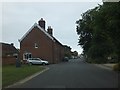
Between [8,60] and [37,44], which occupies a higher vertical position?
[37,44]

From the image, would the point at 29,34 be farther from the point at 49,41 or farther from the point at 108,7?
the point at 108,7

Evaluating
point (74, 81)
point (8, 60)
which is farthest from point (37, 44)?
point (74, 81)

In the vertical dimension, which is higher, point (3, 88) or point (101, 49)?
point (101, 49)

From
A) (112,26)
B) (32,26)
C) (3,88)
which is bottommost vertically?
(3,88)

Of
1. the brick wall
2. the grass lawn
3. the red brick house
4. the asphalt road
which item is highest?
the red brick house

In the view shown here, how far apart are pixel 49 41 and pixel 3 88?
A: 56.0 m

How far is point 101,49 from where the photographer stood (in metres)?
71.1

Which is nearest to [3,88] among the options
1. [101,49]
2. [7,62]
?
[7,62]

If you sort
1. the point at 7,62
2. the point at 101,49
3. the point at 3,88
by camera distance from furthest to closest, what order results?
the point at 101,49 < the point at 7,62 < the point at 3,88

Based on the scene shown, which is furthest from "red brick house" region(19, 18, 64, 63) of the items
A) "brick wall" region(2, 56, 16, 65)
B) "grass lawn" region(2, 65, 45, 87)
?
"grass lawn" region(2, 65, 45, 87)

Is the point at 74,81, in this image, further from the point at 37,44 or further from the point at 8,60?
the point at 37,44

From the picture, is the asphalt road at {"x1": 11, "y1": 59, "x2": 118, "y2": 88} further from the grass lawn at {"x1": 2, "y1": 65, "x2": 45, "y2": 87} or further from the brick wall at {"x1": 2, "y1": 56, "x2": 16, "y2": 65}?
the brick wall at {"x1": 2, "y1": 56, "x2": 16, "y2": 65}

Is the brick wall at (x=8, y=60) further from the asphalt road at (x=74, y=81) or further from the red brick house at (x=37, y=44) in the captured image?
the asphalt road at (x=74, y=81)

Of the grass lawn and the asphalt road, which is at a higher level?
the grass lawn
